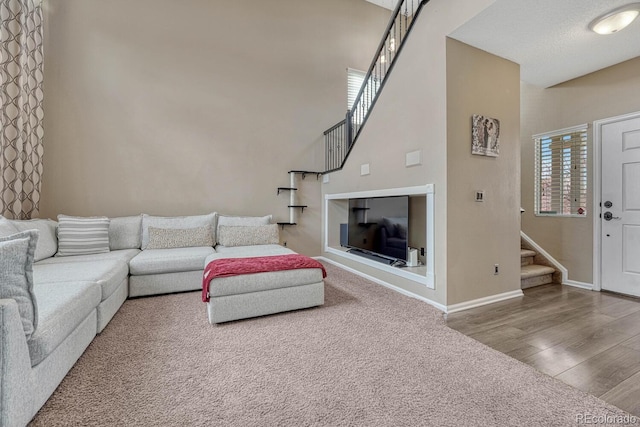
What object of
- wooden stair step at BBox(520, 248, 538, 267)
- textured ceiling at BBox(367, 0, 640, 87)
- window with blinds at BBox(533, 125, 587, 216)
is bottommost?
wooden stair step at BBox(520, 248, 538, 267)

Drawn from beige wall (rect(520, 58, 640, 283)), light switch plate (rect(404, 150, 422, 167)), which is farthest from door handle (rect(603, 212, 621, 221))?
light switch plate (rect(404, 150, 422, 167))

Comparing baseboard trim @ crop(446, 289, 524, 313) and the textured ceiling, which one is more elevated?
the textured ceiling

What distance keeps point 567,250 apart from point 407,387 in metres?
3.55

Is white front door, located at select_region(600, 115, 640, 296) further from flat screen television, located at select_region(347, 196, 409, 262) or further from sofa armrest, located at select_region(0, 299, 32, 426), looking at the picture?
sofa armrest, located at select_region(0, 299, 32, 426)

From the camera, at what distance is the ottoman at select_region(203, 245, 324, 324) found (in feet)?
7.47

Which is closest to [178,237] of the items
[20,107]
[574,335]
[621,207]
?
[20,107]

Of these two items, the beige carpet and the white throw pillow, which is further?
the white throw pillow

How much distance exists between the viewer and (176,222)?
149 inches

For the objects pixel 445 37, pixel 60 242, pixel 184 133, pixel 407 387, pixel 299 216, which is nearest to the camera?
pixel 407 387

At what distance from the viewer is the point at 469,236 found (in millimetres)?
2732

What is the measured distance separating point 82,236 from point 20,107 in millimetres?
1707

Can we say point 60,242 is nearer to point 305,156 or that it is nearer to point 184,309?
point 184,309

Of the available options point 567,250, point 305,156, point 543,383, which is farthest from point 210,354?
point 567,250

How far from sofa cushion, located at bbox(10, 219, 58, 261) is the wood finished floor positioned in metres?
4.16
